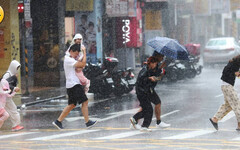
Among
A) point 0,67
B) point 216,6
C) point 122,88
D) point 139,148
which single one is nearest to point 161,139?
point 139,148

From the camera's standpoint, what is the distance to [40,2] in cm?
2672

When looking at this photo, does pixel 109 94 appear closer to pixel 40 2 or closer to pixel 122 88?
pixel 122 88

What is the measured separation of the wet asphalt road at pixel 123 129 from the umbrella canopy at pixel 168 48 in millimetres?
1423

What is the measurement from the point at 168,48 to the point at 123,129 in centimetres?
182

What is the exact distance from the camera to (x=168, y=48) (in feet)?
44.1

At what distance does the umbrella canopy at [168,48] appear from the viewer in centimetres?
1340

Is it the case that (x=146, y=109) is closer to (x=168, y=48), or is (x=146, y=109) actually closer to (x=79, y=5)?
(x=168, y=48)

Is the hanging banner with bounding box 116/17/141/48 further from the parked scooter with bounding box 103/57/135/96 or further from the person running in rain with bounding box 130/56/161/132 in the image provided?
the person running in rain with bounding box 130/56/161/132

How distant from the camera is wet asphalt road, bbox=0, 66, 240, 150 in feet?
38.0

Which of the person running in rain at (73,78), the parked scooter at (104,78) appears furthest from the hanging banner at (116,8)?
the person running in rain at (73,78)

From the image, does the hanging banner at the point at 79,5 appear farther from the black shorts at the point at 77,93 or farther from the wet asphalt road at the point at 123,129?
the black shorts at the point at 77,93

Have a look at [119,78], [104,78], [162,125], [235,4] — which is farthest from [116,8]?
[235,4]

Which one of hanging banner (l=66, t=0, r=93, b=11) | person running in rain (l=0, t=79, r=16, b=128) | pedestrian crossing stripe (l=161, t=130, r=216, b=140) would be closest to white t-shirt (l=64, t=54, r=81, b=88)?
person running in rain (l=0, t=79, r=16, b=128)

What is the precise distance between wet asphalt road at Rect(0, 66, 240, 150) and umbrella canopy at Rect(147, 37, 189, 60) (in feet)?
4.67
